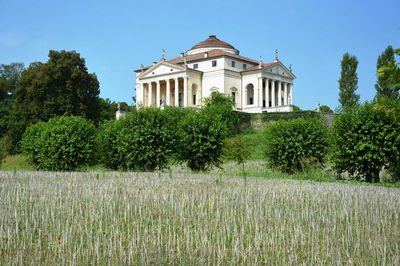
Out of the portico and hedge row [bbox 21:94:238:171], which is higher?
the portico

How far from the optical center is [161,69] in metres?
70.1

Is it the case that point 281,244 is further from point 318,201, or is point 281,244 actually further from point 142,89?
point 142,89

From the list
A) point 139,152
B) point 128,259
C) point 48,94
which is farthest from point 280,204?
point 48,94

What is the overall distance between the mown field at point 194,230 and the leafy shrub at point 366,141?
299 inches

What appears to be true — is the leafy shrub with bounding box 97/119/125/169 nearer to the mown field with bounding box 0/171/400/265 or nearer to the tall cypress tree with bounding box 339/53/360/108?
the mown field with bounding box 0/171/400/265

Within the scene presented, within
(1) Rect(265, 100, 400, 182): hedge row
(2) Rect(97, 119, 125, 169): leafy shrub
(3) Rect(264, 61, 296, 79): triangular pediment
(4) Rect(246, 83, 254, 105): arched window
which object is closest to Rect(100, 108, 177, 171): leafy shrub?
(2) Rect(97, 119, 125, 169): leafy shrub

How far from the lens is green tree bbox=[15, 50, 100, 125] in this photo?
48.7 m

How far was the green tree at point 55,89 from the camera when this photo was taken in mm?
48719

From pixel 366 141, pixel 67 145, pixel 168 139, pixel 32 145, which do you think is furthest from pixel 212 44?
pixel 366 141

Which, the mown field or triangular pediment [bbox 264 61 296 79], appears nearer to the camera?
the mown field

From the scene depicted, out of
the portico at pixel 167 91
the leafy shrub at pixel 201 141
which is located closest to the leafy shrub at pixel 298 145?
the leafy shrub at pixel 201 141

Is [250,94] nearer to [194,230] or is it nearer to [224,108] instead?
[224,108]

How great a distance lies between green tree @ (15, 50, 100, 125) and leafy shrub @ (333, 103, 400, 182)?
3635 centimetres

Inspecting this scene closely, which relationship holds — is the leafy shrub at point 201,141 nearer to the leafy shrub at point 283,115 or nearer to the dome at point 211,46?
the leafy shrub at point 283,115
